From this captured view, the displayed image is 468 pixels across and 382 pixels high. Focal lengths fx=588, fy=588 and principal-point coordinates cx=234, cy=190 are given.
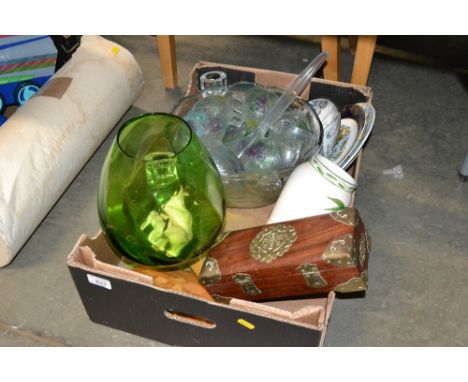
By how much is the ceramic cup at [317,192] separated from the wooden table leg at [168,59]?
0.55 metres

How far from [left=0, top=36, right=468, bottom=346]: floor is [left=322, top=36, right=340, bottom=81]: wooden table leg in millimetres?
133

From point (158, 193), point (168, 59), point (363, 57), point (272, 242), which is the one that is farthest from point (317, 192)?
point (168, 59)

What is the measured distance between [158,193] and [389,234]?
0.46m

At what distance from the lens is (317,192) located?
818 millimetres

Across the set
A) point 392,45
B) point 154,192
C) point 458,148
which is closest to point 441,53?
point 392,45

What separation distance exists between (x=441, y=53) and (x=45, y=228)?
99cm

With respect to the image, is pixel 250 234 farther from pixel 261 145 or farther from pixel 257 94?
pixel 257 94

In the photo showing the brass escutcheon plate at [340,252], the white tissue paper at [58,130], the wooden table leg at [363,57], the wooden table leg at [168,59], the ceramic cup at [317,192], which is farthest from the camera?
the wooden table leg at [168,59]

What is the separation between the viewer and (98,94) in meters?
1.13

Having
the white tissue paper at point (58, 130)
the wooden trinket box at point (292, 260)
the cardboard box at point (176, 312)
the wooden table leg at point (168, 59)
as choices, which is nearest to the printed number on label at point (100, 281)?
the cardboard box at point (176, 312)

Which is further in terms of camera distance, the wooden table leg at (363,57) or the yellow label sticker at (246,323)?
the wooden table leg at (363,57)

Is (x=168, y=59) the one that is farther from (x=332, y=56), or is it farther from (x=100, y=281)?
(x=100, y=281)

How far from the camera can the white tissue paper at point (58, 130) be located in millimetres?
961

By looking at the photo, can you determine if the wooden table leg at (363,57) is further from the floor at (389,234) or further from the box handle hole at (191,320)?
the box handle hole at (191,320)
